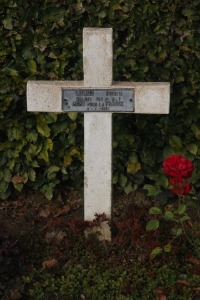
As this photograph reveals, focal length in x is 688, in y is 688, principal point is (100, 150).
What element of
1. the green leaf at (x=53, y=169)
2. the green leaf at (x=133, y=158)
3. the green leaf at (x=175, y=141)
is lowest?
the green leaf at (x=53, y=169)

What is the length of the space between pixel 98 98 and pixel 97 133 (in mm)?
Result: 237

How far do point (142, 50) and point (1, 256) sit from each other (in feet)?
6.35

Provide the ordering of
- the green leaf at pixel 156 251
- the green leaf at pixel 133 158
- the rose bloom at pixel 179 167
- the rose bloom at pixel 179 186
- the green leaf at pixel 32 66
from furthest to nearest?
the green leaf at pixel 133 158
the green leaf at pixel 32 66
the green leaf at pixel 156 251
the rose bloom at pixel 179 186
the rose bloom at pixel 179 167

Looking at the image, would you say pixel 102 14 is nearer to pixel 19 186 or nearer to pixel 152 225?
pixel 19 186

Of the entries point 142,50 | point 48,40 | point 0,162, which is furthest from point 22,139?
point 142,50

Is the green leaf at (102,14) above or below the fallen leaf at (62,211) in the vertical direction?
above

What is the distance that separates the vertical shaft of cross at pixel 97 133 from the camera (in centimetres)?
448

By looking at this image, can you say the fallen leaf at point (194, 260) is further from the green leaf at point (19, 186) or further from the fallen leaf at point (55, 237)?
the green leaf at point (19, 186)

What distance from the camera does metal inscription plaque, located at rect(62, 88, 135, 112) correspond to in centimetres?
456

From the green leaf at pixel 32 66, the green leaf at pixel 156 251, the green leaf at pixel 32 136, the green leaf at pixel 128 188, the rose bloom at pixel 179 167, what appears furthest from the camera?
the green leaf at pixel 128 188

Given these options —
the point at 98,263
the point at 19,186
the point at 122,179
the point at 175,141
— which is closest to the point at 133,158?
the point at 122,179

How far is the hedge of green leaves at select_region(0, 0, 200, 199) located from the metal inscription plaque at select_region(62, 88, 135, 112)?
2.27 feet

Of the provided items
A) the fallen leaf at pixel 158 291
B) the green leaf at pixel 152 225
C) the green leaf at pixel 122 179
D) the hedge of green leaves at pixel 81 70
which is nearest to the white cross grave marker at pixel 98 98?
the green leaf at pixel 152 225

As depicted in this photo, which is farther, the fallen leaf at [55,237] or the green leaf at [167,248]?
the fallen leaf at [55,237]
